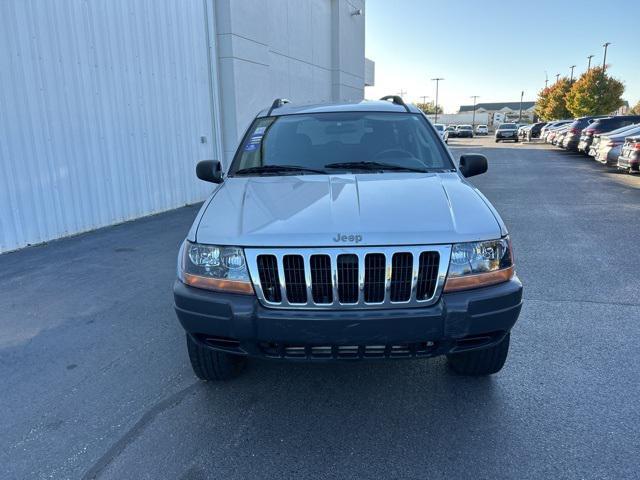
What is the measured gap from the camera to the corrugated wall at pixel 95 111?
6496 mm

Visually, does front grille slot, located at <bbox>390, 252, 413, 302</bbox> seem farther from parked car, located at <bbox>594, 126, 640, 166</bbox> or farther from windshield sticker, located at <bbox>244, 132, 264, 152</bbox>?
parked car, located at <bbox>594, 126, 640, 166</bbox>

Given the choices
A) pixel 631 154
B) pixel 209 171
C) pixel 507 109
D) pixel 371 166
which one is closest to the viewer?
pixel 371 166

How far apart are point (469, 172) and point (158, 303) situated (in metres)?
3.15

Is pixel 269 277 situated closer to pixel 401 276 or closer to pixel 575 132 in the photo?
Result: pixel 401 276

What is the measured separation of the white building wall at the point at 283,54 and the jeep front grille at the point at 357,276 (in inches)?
396

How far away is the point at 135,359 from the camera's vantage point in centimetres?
344

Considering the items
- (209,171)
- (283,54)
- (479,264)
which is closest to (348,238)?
(479,264)

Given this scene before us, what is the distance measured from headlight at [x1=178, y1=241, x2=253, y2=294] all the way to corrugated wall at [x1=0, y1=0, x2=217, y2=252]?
5295mm

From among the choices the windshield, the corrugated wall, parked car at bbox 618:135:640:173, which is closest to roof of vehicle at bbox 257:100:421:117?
the windshield

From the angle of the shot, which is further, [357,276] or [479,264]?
[479,264]

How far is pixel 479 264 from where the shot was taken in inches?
95.9

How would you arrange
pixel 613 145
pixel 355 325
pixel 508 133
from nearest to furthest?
1. pixel 355 325
2. pixel 613 145
3. pixel 508 133

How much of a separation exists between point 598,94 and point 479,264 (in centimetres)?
5138

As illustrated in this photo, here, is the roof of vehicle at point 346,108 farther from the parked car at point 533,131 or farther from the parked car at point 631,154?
the parked car at point 533,131
